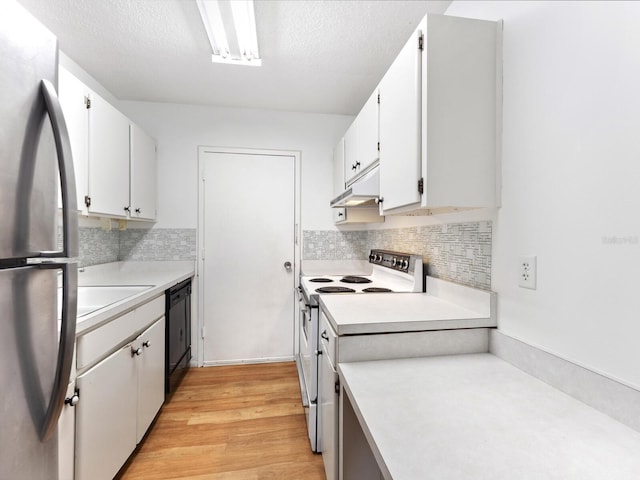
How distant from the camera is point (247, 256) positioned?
2.92m

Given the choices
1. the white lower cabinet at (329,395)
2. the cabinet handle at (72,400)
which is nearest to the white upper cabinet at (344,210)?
the white lower cabinet at (329,395)

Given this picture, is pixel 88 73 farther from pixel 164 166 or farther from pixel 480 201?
pixel 480 201

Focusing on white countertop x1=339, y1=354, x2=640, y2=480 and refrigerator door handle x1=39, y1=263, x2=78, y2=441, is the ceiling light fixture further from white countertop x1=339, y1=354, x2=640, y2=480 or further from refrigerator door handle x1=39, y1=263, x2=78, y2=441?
white countertop x1=339, y1=354, x2=640, y2=480

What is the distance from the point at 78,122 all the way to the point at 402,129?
5.85 ft

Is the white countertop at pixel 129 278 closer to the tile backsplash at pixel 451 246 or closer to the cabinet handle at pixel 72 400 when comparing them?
the cabinet handle at pixel 72 400

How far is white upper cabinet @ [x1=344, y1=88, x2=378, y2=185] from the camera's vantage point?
5.71 ft

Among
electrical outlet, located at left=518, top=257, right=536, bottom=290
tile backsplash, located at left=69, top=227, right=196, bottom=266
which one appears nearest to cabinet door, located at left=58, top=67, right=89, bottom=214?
tile backsplash, located at left=69, top=227, right=196, bottom=266

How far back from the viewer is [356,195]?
1.72 metres

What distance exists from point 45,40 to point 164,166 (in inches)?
86.3

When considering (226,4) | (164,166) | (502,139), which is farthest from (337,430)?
(164,166)

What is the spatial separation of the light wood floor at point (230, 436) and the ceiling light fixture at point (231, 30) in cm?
236

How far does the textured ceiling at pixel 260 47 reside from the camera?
1.62m

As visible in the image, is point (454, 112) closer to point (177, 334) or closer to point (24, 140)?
point (24, 140)

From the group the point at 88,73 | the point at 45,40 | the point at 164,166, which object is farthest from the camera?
the point at 164,166
